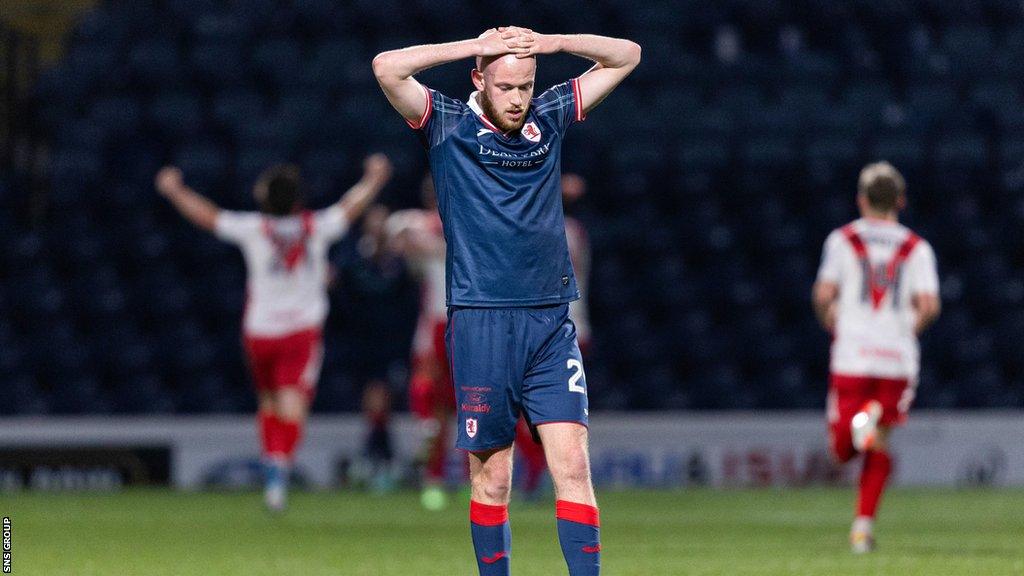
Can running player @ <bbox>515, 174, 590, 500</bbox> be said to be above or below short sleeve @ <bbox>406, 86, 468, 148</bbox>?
below

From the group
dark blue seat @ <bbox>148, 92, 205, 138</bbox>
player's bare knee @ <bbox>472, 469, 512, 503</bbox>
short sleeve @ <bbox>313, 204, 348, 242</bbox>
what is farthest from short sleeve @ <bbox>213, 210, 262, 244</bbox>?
player's bare knee @ <bbox>472, 469, 512, 503</bbox>

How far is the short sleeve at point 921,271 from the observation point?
28.2 ft

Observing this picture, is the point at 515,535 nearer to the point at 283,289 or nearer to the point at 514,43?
the point at 283,289

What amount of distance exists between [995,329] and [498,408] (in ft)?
36.7

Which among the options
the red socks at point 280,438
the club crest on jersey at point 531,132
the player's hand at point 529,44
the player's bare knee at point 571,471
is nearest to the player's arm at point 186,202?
the red socks at point 280,438

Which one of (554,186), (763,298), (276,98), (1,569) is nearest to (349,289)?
(276,98)

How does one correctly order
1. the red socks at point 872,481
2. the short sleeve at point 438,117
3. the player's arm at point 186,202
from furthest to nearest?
the player's arm at point 186,202 → the red socks at point 872,481 → the short sleeve at point 438,117

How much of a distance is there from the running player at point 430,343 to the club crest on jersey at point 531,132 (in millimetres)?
6558

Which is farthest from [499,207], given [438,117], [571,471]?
[571,471]

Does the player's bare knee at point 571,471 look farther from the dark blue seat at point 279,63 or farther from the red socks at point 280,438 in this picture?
the dark blue seat at point 279,63

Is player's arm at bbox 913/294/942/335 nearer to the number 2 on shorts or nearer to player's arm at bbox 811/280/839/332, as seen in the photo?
player's arm at bbox 811/280/839/332

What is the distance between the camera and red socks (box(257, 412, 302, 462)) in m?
11.2

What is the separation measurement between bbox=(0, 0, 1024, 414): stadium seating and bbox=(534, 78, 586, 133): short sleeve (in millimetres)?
9391

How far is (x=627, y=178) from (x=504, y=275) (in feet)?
35.4
